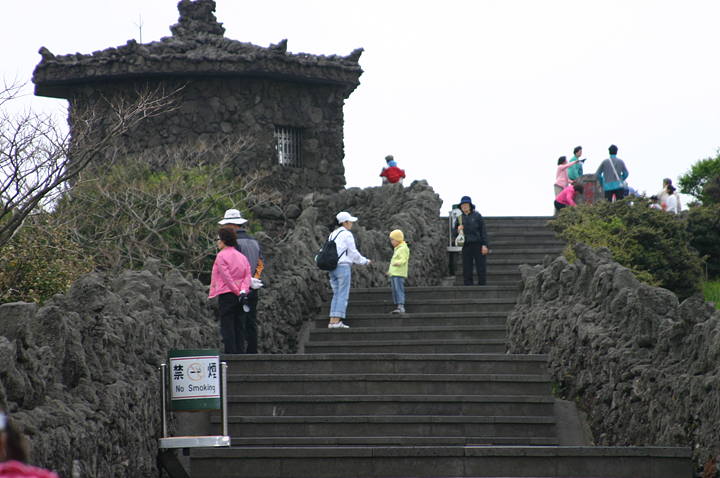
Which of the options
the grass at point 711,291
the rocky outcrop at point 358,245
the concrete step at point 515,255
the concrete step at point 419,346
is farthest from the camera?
the concrete step at point 515,255

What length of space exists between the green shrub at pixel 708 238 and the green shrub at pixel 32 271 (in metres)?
14.2

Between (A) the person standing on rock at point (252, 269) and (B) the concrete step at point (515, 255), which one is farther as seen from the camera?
(B) the concrete step at point (515, 255)

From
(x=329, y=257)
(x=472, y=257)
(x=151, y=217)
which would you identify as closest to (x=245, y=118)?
(x=151, y=217)

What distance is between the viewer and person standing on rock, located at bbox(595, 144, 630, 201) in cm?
2022

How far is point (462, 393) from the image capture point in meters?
9.65

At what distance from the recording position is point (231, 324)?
34.4ft

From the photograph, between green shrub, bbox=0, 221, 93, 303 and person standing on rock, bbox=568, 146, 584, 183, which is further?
person standing on rock, bbox=568, 146, 584, 183

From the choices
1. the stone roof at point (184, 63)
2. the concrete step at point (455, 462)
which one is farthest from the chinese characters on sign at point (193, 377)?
the stone roof at point (184, 63)

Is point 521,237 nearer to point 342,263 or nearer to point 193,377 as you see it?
point 342,263

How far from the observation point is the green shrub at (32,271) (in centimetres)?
1118

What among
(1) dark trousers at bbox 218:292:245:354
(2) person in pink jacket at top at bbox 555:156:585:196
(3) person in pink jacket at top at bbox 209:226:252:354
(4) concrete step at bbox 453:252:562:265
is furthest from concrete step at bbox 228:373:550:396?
(2) person in pink jacket at top at bbox 555:156:585:196

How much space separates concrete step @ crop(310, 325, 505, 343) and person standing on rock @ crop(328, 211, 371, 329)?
0.14m

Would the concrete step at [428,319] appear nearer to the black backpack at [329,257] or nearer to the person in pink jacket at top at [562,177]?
the black backpack at [329,257]

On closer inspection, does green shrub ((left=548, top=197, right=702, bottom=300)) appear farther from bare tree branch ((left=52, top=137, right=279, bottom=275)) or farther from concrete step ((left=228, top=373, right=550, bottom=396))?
bare tree branch ((left=52, top=137, right=279, bottom=275))
